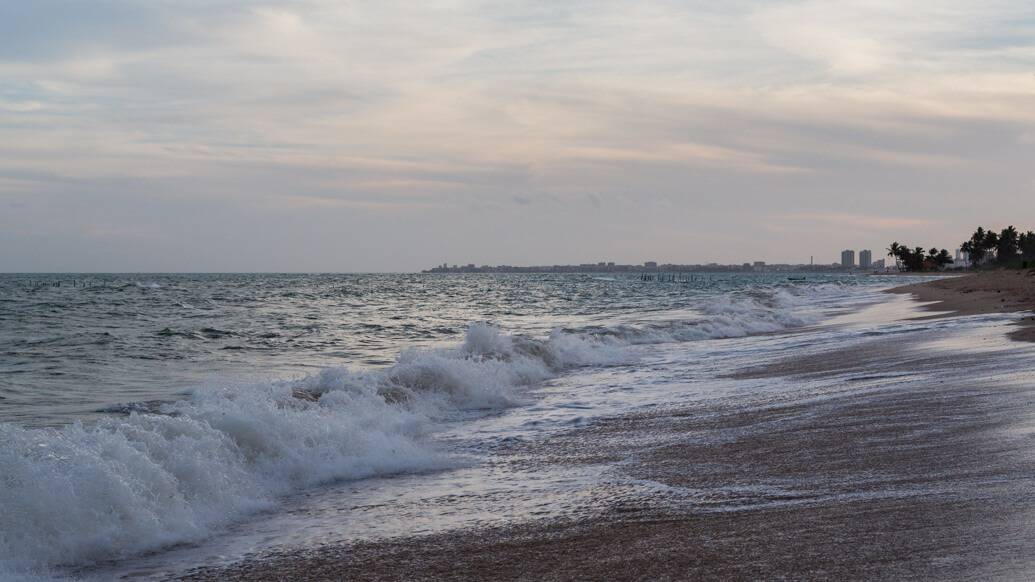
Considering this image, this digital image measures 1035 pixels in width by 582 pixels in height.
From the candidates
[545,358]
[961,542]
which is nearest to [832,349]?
[545,358]

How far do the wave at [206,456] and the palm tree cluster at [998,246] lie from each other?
5937 inches

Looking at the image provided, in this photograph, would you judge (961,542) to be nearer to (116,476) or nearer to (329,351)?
(116,476)

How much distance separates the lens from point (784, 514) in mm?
5723

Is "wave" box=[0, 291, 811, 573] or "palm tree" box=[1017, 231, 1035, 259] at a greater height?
"palm tree" box=[1017, 231, 1035, 259]

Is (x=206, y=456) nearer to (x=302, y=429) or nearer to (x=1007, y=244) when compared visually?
(x=302, y=429)

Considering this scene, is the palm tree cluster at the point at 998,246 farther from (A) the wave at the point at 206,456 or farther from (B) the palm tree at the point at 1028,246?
(A) the wave at the point at 206,456

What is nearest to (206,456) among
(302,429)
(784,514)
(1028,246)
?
(302,429)

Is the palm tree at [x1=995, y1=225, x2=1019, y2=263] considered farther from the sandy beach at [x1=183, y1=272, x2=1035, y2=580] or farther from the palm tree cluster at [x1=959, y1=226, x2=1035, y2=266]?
the sandy beach at [x1=183, y1=272, x2=1035, y2=580]

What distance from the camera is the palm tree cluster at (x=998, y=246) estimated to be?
151 m

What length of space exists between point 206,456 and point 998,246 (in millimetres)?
188338

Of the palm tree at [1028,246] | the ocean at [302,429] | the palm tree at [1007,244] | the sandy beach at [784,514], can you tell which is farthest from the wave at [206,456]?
the palm tree at [1007,244]

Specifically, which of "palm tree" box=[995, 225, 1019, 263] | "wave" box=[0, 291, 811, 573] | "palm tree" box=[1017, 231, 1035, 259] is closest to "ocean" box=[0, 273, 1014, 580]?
"wave" box=[0, 291, 811, 573]

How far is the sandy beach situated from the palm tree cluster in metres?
152

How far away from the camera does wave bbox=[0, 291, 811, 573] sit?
601cm
